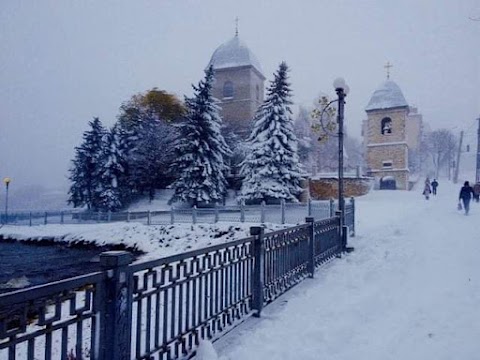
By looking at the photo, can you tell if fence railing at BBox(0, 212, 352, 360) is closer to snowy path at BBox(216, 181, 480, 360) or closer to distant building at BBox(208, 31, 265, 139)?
snowy path at BBox(216, 181, 480, 360)

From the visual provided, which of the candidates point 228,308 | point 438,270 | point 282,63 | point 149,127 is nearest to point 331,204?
point 438,270

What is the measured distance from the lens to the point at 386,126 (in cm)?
4334

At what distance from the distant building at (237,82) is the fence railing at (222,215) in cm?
2322

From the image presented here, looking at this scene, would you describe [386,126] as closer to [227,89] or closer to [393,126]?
[393,126]

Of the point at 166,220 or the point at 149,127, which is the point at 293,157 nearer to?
the point at 166,220

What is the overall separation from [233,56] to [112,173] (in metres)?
23.4

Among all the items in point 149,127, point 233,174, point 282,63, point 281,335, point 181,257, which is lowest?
point 281,335

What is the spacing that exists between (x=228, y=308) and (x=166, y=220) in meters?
19.7

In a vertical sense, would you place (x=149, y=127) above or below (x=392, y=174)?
above

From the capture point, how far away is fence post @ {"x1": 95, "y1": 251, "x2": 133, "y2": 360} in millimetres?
2771

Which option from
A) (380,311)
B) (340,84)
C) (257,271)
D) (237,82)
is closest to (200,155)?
(340,84)

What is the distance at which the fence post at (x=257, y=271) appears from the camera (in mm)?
5184

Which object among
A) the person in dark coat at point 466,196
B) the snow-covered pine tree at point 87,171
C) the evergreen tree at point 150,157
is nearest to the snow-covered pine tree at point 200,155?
the evergreen tree at point 150,157

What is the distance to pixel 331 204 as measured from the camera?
677 inches
